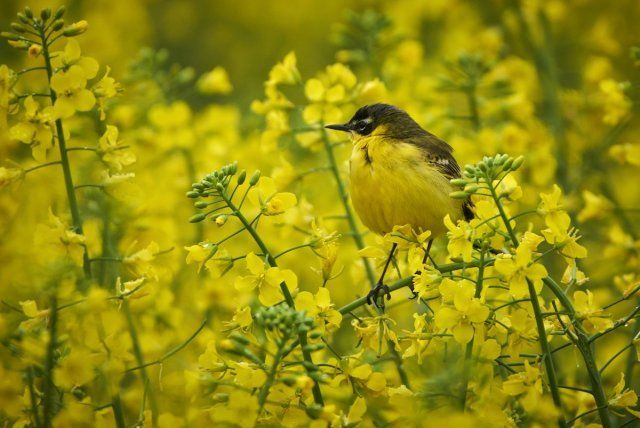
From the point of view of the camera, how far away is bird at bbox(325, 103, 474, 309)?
3.43m

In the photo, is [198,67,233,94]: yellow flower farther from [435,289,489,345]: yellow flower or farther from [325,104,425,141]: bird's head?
[435,289,489,345]: yellow flower

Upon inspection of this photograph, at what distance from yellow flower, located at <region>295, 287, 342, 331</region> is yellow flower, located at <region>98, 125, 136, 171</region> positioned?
33.7 inches

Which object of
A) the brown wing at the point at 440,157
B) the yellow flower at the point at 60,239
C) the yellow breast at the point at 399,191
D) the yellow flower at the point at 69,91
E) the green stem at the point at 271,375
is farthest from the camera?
the brown wing at the point at 440,157

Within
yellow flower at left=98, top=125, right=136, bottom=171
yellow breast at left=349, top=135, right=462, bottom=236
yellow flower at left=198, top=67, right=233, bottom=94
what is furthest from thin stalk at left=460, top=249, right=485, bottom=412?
yellow flower at left=198, top=67, right=233, bottom=94

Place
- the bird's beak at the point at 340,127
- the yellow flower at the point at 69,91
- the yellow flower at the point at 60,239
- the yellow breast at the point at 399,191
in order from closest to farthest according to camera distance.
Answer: the yellow flower at the point at 60,239 → the yellow flower at the point at 69,91 → the yellow breast at the point at 399,191 → the bird's beak at the point at 340,127

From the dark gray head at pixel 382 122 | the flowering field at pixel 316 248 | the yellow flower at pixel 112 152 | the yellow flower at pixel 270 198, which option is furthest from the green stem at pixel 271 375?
the dark gray head at pixel 382 122

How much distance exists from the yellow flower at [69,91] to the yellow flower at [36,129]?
5cm

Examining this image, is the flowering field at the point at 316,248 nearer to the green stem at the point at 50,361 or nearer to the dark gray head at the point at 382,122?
the green stem at the point at 50,361

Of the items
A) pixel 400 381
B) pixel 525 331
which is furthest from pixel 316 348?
pixel 400 381

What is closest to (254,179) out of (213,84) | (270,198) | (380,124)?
(270,198)

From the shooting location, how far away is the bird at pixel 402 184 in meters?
3.43

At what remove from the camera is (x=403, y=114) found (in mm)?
4156

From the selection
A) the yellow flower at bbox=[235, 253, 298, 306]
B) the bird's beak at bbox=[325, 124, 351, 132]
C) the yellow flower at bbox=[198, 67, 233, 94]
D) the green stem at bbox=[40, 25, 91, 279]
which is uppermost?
the yellow flower at bbox=[198, 67, 233, 94]

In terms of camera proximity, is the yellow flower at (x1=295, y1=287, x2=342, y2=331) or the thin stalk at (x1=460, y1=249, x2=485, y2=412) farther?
the yellow flower at (x1=295, y1=287, x2=342, y2=331)
